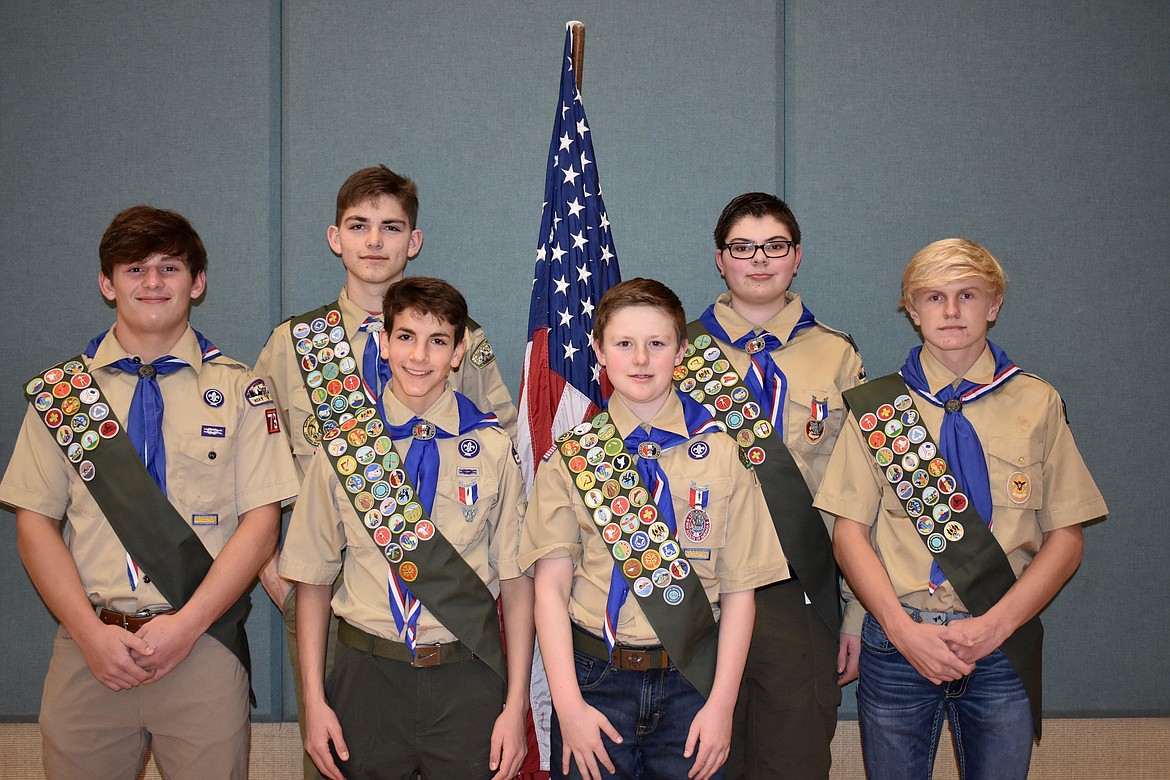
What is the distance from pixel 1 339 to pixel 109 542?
150 cm

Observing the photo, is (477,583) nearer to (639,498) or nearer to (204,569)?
(639,498)

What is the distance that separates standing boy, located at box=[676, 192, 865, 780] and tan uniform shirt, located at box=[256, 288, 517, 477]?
0.65m

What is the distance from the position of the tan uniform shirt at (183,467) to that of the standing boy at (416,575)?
24cm

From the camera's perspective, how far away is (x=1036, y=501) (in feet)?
7.89

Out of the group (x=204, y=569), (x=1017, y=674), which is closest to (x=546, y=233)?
(x=204, y=569)

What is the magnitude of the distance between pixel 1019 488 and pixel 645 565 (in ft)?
3.40

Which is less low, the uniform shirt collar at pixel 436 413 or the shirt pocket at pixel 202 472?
the uniform shirt collar at pixel 436 413

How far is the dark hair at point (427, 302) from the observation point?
7.58ft

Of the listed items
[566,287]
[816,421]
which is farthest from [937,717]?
[566,287]

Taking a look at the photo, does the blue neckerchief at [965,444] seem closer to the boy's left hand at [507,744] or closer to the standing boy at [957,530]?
the standing boy at [957,530]

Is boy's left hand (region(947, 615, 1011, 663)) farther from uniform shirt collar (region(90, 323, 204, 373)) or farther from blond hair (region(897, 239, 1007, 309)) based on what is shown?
uniform shirt collar (region(90, 323, 204, 373))

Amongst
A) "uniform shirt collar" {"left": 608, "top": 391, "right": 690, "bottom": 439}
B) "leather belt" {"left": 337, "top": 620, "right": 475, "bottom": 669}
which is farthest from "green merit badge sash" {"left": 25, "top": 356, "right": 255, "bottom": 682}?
"uniform shirt collar" {"left": 608, "top": 391, "right": 690, "bottom": 439}

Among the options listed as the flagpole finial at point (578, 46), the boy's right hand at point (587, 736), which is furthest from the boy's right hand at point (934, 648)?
the flagpole finial at point (578, 46)

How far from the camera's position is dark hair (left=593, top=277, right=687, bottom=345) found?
224 cm
